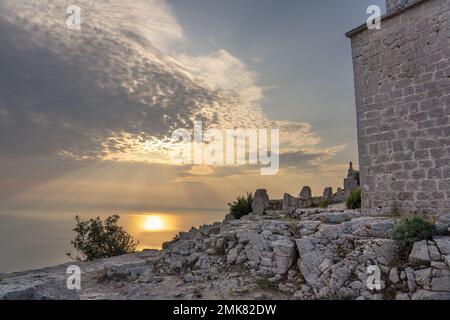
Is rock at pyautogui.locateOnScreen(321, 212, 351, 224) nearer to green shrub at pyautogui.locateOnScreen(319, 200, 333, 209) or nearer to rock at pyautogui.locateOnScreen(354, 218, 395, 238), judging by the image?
rock at pyautogui.locateOnScreen(354, 218, 395, 238)

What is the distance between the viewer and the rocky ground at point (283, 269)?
8.73 m

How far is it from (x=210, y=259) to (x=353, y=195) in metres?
7.42

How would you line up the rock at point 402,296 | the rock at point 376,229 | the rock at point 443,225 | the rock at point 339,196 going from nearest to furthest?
1. the rock at point 402,296
2. the rock at point 443,225
3. the rock at point 376,229
4. the rock at point 339,196

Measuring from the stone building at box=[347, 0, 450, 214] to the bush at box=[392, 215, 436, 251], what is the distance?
2.78 m

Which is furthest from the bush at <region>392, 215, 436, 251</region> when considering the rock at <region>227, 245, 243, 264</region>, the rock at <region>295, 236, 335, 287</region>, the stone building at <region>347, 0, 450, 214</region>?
the rock at <region>227, 245, 243, 264</region>

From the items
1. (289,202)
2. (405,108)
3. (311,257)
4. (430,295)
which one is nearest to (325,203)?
(289,202)

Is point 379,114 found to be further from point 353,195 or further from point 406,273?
point 406,273

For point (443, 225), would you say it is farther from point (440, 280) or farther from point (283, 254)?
point (283, 254)

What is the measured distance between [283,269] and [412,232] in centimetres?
364

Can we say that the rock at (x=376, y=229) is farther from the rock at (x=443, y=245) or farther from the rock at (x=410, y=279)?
the rock at (x=410, y=279)

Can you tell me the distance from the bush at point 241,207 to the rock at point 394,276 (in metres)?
13.2

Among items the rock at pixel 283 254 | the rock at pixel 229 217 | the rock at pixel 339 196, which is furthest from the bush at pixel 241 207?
the rock at pixel 283 254

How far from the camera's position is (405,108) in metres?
13.2

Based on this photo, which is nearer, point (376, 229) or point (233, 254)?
point (376, 229)
